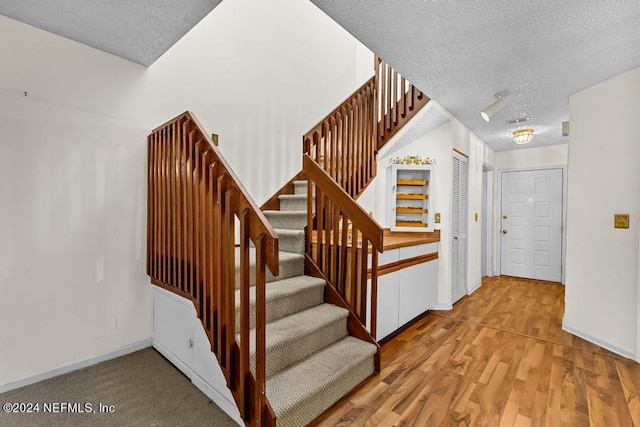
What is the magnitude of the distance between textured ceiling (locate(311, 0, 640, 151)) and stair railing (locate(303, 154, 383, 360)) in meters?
1.09

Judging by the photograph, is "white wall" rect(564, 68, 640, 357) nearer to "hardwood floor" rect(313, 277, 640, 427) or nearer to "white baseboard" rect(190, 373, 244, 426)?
"hardwood floor" rect(313, 277, 640, 427)

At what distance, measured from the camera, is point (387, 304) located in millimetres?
2621

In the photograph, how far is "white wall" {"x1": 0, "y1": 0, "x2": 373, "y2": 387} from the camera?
187 cm

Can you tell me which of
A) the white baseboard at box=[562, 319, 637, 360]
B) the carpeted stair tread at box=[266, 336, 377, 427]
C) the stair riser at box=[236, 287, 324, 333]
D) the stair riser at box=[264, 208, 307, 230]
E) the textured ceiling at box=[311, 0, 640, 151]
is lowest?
the white baseboard at box=[562, 319, 637, 360]

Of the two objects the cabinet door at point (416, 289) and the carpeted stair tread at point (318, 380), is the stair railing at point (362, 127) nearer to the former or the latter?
the cabinet door at point (416, 289)

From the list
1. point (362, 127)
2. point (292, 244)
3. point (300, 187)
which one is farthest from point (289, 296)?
point (362, 127)

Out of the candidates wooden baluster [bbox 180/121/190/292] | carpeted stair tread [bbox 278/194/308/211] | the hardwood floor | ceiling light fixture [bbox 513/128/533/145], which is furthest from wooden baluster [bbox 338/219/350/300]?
ceiling light fixture [bbox 513/128/533/145]

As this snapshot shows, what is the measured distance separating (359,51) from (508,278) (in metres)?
4.75

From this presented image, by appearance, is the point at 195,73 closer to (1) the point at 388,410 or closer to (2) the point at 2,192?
(2) the point at 2,192

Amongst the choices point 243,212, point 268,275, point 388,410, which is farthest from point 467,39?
point 388,410

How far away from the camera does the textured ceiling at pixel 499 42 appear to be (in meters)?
1.74

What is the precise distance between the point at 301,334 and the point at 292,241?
3.01 feet

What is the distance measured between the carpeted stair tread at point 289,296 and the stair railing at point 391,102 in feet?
7.06

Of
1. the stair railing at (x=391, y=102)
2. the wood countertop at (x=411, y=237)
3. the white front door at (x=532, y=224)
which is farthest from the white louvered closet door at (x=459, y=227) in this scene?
the white front door at (x=532, y=224)
